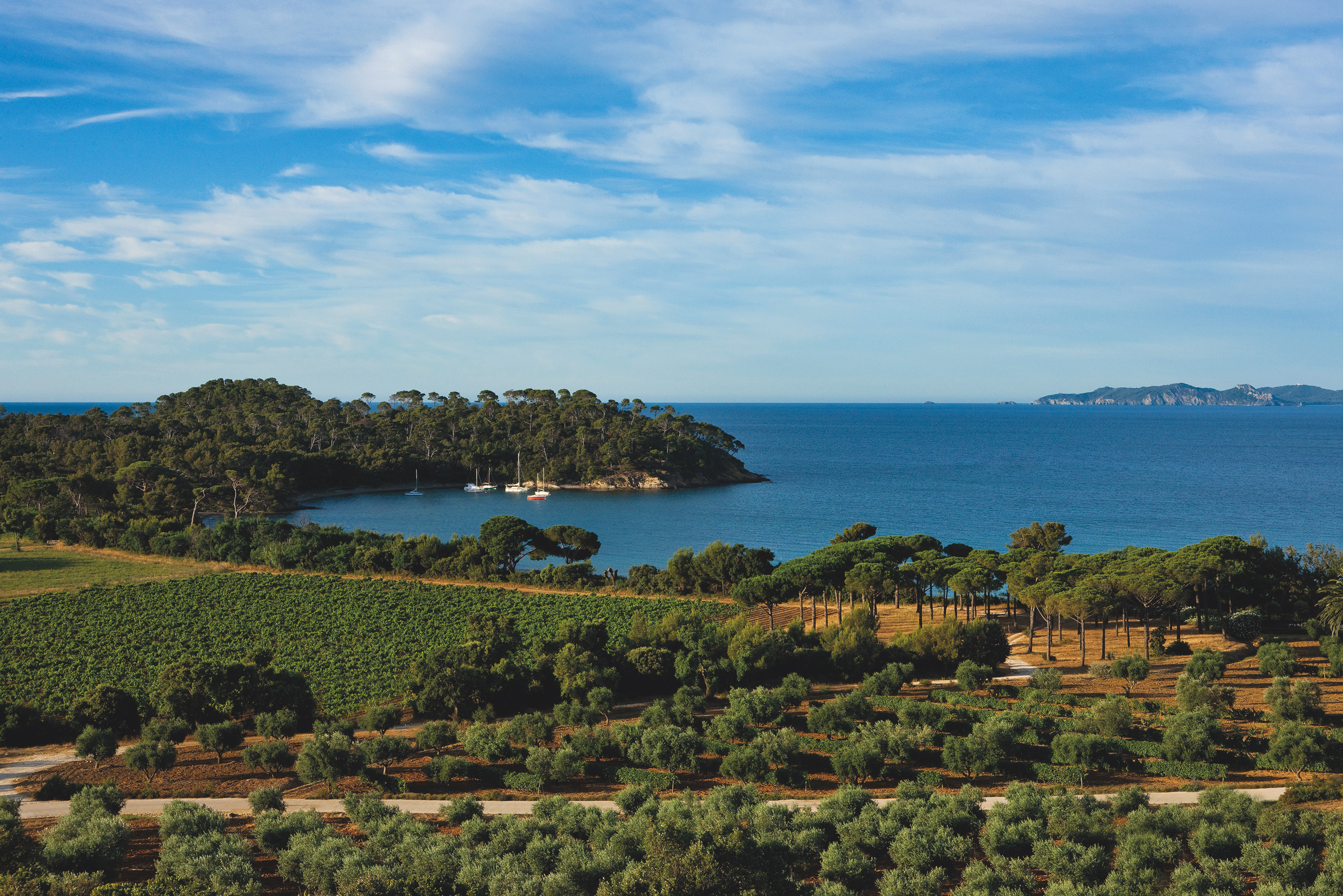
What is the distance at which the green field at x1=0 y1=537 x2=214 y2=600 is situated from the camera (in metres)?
51.8

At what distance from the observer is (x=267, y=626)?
42188 millimetres

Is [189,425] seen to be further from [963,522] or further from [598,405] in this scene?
[963,522]

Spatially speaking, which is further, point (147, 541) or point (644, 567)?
point (147, 541)

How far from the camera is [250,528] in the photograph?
205 feet

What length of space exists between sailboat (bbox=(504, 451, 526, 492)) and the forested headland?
4.36 ft

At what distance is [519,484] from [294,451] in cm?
2869

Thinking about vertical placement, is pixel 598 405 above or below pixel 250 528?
above

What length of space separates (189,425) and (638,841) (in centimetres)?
13087

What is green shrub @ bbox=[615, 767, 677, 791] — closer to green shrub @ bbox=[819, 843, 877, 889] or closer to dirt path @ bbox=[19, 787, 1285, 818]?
dirt path @ bbox=[19, 787, 1285, 818]

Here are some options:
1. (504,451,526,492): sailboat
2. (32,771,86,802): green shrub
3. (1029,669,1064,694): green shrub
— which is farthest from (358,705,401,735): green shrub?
(504,451,526,492): sailboat

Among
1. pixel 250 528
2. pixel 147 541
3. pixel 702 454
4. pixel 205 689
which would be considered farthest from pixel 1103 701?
pixel 702 454

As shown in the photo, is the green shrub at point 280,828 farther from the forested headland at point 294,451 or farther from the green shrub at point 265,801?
the forested headland at point 294,451

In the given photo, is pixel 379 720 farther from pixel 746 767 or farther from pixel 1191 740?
pixel 1191 740

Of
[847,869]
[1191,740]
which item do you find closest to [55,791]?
[847,869]
